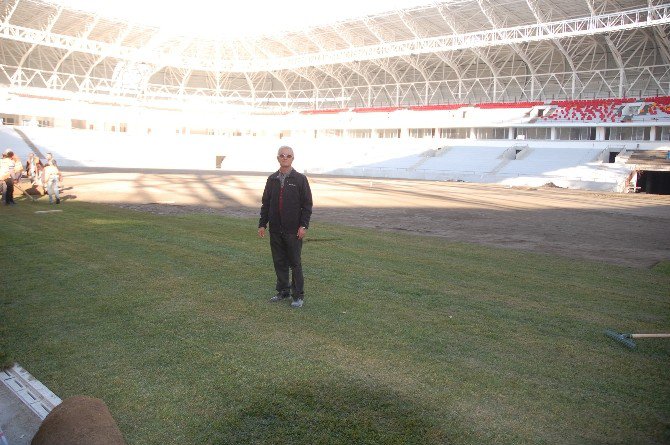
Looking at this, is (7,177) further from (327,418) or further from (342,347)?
(327,418)

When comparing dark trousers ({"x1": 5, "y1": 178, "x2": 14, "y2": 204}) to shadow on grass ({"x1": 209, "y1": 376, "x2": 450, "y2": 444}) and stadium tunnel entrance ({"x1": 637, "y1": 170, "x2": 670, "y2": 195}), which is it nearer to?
shadow on grass ({"x1": 209, "y1": 376, "x2": 450, "y2": 444})

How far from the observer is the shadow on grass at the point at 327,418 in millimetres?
3439

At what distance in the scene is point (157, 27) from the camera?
61.1 metres

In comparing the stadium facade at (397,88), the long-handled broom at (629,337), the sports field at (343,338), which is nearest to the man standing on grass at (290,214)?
the sports field at (343,338)

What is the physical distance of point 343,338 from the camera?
528 centimetres

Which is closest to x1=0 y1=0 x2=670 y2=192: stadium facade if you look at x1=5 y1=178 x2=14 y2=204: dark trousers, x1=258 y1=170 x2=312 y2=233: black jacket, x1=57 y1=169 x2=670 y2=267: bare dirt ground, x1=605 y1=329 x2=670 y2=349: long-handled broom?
x1=57 y1=169 x2=670 y2=267: bare dirt ground

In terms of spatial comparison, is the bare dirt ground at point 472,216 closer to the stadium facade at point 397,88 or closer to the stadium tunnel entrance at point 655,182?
the stadium tunnel entrance at point 655,182

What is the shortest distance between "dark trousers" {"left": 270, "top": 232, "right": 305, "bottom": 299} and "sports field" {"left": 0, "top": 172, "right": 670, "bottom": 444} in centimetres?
28

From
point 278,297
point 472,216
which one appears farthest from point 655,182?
point 278,297

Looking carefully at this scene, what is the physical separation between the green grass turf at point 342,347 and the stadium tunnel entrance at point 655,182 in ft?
127

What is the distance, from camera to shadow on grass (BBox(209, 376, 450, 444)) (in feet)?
11.3

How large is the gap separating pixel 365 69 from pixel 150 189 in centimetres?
4863

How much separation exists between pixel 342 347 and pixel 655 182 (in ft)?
152

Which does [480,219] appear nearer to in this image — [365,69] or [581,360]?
[581,360]
